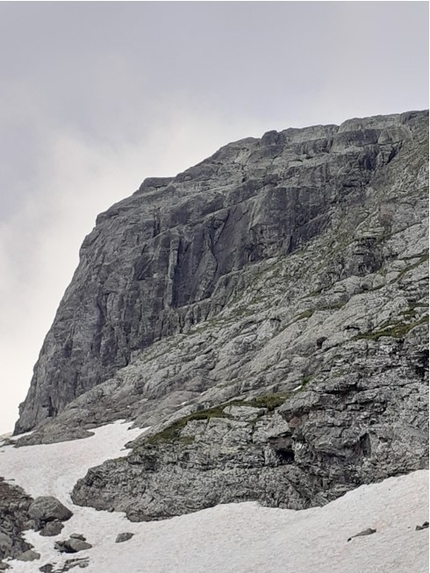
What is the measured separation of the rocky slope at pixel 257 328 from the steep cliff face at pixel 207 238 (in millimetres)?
389

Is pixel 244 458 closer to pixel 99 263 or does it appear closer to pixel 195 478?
pixel 195 478

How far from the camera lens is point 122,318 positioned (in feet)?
354

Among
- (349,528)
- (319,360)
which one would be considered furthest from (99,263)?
(349,528)

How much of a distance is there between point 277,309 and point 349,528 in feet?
169

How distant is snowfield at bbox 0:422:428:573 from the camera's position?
2369 cm

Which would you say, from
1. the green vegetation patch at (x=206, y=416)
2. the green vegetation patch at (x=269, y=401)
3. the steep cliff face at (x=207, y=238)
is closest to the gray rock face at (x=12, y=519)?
the green vegetation patch at (x=206, y=416)

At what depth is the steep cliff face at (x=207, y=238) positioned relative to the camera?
10150 centimetres

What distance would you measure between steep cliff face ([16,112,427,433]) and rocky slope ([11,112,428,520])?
389 millimetres

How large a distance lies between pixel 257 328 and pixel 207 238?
47.0m

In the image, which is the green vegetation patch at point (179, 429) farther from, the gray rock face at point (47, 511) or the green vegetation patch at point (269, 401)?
the gray rock face at point (47, 511)

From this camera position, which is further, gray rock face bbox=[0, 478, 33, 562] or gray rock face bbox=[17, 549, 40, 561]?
gray rock face bbox=[0, 478, 33, 562]

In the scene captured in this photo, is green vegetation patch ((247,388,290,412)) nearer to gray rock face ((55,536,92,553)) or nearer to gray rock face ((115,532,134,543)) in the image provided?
gray rock face ((115,532,134,543))

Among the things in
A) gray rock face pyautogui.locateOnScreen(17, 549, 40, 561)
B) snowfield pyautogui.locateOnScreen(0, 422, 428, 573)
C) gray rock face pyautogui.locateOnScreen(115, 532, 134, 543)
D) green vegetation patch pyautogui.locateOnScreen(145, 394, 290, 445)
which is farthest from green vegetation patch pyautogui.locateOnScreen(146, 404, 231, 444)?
gray rock face pyautogui.locateOnScreen(17, 549, 40, 561)

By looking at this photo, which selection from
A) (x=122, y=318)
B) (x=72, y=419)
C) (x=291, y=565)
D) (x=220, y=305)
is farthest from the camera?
(x=122, y=318)
